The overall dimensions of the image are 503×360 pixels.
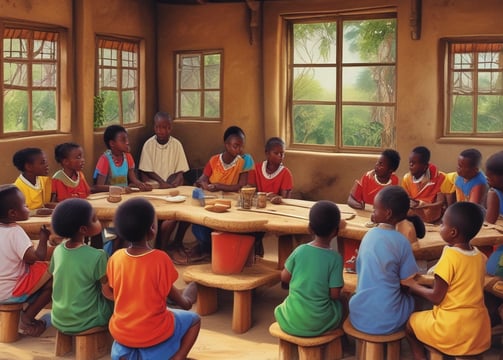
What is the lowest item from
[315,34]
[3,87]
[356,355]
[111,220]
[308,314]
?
[356,355]

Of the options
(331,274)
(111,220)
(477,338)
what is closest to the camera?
(477,338)

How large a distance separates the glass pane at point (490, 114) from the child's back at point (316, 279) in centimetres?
383

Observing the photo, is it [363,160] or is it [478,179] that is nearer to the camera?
[478,179]

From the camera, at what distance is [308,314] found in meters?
4.53

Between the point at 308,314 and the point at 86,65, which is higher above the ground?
the point at 86,65

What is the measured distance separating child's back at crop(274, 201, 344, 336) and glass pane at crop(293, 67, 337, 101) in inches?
169

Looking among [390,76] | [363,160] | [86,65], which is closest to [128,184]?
[86,65]

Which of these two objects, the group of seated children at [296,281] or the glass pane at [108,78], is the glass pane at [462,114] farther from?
the glass pane at [108,78]

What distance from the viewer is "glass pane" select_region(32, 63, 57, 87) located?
763cm

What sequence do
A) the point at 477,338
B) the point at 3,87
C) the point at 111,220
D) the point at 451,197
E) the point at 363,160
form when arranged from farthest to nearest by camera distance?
the point at 363,160
the point at 3,87
the point at 451,197
the point at 111,220
the point at 477,338

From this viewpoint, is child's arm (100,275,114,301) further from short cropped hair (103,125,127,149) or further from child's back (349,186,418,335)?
short cropped hair (103,125,127,149)

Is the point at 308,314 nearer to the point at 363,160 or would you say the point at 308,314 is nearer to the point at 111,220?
the point at 111,220

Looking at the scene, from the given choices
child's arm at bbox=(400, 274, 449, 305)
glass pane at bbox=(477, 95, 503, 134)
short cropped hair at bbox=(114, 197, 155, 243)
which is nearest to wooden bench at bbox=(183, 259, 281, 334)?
short cropped hair at bbox=(114, 197, 155, 243)

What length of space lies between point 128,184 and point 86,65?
1.40 m
